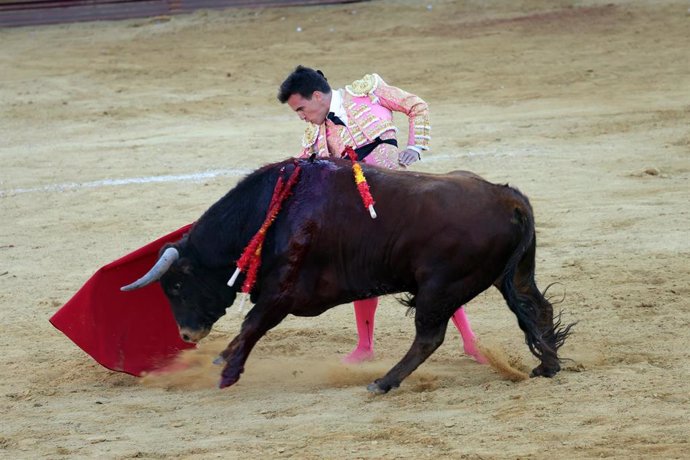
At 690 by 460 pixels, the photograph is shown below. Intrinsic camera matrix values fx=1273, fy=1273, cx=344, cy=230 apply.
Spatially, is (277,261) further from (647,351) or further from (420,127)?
(647,351)

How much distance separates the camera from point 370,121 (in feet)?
19.2

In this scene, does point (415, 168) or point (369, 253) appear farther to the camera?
point (415, 168)

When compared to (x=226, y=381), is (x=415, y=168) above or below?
below

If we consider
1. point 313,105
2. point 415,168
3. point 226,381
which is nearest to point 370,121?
point 313,105

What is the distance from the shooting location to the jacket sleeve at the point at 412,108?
584 centimetres

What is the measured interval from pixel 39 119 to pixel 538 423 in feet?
30.1

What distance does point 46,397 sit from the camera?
5.64 m

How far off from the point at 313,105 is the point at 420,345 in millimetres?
1196

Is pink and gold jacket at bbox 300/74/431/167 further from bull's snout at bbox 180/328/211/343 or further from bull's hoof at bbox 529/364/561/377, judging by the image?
bull's hoof at bbox 529/364/561/377

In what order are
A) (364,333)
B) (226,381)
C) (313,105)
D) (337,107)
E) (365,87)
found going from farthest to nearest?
1. (364,333)
2. (365,87)
3. (337,107)
4. (313,105)
5. (226,381)

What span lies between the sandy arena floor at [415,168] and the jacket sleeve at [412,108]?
3.45 ft

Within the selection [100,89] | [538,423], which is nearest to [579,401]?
[538,423]

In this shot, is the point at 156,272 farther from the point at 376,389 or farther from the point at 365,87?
the point at 365,87

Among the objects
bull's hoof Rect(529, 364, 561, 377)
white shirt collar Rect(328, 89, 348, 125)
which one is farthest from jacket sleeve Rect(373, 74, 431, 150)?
bull's hoof Rect(529, 364, 561, 377)
